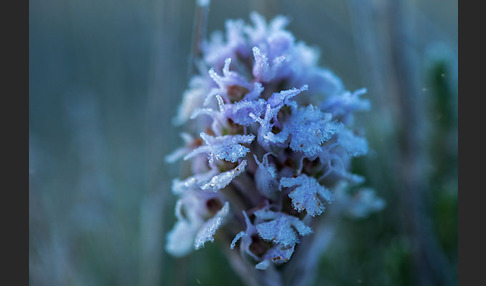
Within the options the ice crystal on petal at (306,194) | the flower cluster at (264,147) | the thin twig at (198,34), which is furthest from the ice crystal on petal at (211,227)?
the thin twig at (198,34)

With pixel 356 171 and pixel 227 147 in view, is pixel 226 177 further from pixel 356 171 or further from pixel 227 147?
pixel 356 171

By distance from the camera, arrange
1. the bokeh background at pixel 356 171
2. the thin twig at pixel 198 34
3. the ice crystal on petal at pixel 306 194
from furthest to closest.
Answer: the bokeh background at pixel 356 171, the thin twig at pixel 198 34, the ice crystal on petal at pixel 306 194

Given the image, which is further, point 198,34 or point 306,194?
point 198,34

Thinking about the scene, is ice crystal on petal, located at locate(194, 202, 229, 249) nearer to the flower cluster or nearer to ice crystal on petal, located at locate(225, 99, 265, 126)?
the flower cluster

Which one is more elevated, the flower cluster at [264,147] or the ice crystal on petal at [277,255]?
the flower cluster at [264,147]

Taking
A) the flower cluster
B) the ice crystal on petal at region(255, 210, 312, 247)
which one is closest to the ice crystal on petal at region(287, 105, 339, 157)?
the flower cluster

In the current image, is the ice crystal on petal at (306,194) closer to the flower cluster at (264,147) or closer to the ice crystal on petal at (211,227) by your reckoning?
the flower cluster at (264,147)

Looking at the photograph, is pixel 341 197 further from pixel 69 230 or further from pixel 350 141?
pixel 69 230

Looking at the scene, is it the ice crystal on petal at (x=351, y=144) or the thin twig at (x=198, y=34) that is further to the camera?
the thin twig at (x=198, y=34)

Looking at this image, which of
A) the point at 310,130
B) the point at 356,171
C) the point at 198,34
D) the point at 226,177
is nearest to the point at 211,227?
the point at 226,177
